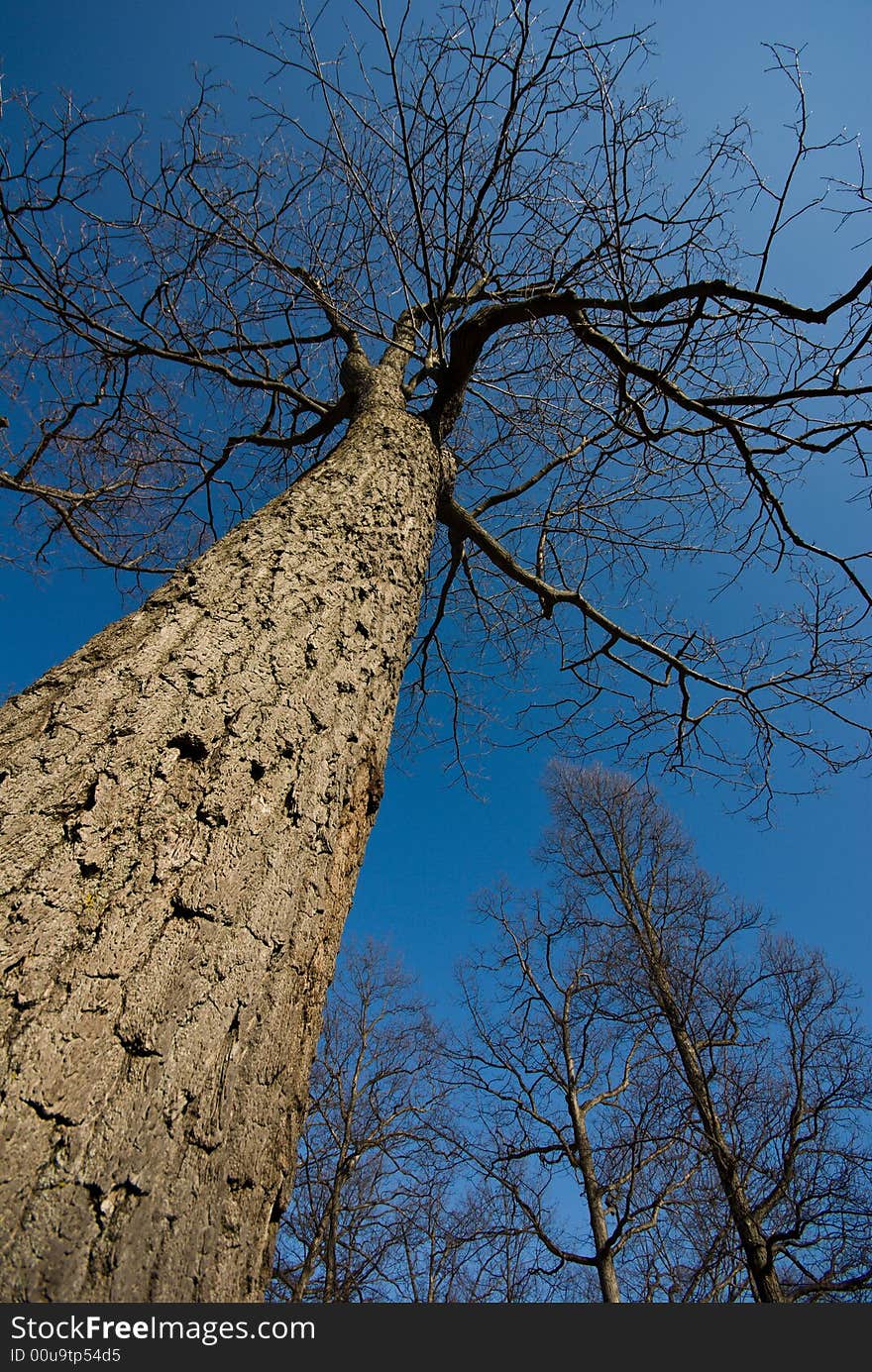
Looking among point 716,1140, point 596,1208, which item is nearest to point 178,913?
point 716,1140

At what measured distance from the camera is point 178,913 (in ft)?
2.91

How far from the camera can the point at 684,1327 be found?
1.42 metres

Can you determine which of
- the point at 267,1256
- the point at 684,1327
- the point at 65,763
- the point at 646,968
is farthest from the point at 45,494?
the point at 646,968

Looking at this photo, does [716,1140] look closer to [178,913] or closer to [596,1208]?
[596,1208]

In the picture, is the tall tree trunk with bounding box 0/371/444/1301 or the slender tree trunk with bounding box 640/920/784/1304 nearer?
the tall tree trunk with bounding box 0/371/444/1301

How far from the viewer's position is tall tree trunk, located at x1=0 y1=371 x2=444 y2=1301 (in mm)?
676

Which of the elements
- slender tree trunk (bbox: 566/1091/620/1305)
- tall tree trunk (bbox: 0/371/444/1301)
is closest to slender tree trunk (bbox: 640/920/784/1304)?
slender tree trunk (bbox: 566/1091/620/1305)

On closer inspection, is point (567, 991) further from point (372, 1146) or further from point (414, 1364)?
point (414, 1364)

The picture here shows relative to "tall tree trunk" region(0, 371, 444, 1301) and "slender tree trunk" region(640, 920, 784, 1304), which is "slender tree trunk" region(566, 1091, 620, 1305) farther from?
"tall tree trunk" region(0, 371, 444, 1301)

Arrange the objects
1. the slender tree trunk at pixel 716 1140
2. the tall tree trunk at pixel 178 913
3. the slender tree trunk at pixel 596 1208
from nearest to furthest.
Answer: the tall tree trunk at pixel 178 913 < the slender tree trunk at pixel 716 1140 < the slender tree trunk at pixel 596 1208

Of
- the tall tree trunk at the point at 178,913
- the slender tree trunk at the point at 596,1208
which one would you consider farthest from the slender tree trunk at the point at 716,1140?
the tall tree trunk at the point at 178,913

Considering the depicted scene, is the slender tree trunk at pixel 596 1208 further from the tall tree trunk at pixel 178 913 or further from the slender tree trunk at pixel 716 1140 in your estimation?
the tall tree trunk at pixel 178 913

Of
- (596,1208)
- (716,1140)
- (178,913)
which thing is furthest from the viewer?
(596,1208)

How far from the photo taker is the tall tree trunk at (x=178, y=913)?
0.68 metres
